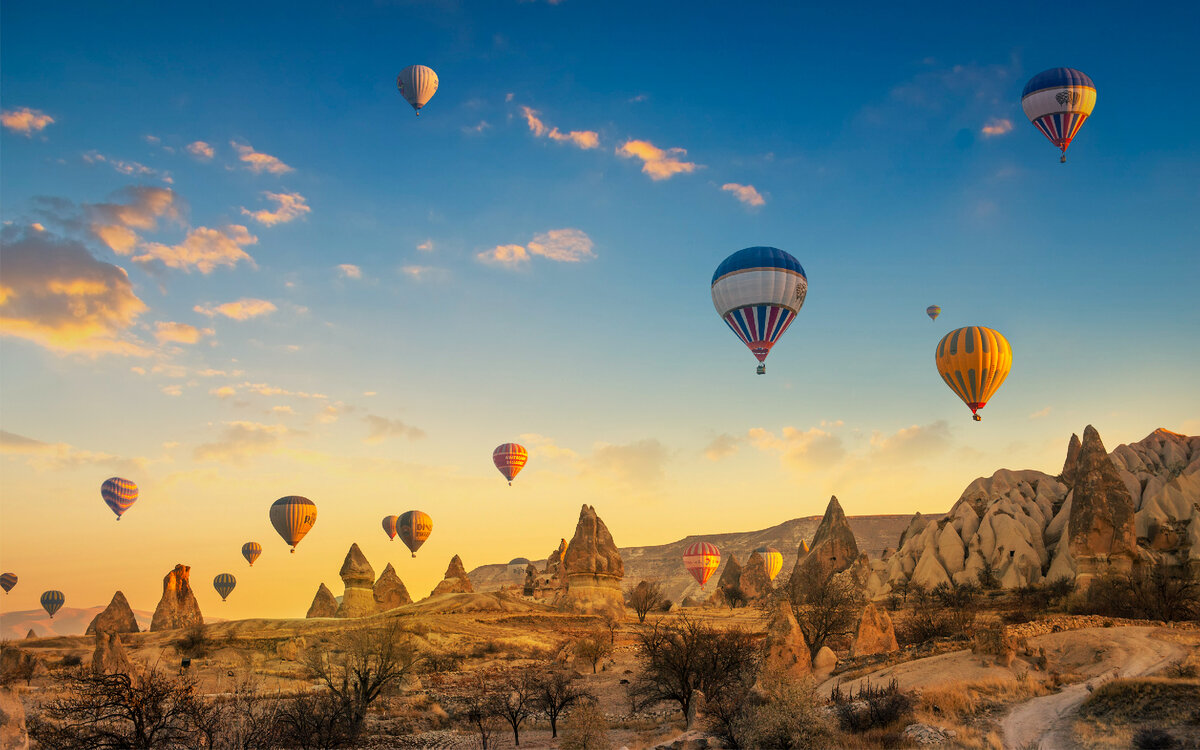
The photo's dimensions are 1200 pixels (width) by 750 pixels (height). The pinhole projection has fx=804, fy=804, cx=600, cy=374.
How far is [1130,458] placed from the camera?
73.4 meters

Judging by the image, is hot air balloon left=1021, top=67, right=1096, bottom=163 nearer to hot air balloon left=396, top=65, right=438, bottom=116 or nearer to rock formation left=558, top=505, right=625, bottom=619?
hot air balloon left=396, top=65, right=438, bottom=116

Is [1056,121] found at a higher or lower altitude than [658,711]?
higher

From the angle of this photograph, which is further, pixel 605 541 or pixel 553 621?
pixel 605 541

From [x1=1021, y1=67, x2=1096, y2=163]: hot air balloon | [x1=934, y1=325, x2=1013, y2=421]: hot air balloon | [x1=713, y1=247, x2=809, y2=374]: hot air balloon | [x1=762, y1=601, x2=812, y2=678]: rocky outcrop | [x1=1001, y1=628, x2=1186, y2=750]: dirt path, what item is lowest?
[x1=1001, y1=628, x2=1186, y2=750]: dirt path

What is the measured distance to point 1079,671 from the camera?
25.4 meters

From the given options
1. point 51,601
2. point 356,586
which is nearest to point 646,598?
point 356,586

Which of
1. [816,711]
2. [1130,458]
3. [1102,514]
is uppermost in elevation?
[1130,458]

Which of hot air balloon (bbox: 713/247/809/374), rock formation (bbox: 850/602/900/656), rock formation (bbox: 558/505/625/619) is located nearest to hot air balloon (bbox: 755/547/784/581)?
rock formation (bbox: 558/505/625/619)

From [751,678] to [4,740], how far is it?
22234 millimetres

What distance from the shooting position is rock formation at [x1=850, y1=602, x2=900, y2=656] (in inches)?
1302

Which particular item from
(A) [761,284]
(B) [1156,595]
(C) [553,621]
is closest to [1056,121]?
(A) [761,284]

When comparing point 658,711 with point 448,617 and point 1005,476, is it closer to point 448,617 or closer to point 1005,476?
point 448,617

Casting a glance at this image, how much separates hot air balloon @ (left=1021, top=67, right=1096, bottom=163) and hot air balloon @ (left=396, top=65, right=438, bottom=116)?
34.2 metres

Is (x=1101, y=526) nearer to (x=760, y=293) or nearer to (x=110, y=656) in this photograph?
(x=760, y=293)
